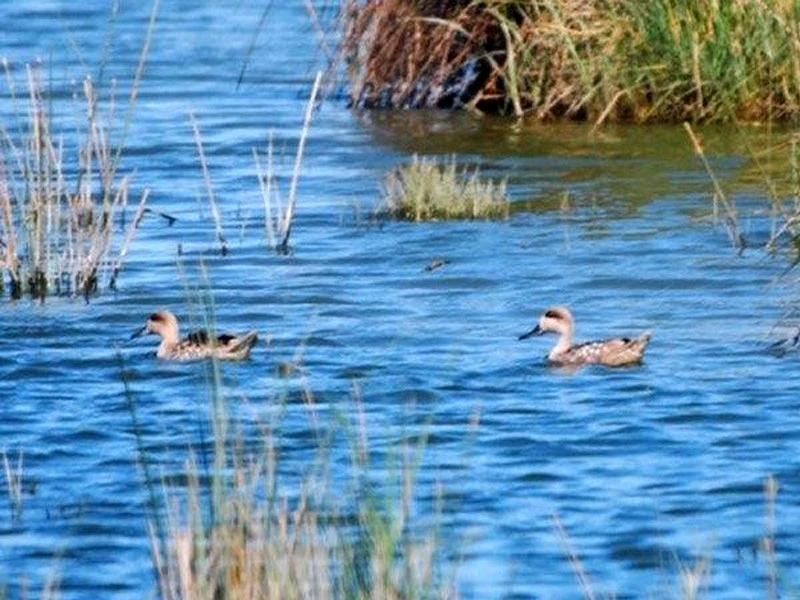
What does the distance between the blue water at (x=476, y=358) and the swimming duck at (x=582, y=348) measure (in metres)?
0.09

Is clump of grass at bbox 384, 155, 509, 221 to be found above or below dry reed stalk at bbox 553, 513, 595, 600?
below

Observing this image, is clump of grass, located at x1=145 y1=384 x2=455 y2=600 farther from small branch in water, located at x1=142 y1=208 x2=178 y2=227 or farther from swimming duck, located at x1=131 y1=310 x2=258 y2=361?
small branch in water, located at x1=142 y1=208 x2=178 y2=227

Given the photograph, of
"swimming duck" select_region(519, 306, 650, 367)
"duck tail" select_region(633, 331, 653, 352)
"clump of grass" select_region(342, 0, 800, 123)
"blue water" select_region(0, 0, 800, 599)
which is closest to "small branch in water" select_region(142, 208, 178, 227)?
"blue water" select_region(0, 0, 800, 599)

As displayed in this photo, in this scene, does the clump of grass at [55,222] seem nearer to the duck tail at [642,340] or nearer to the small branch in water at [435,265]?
the small branch in water at [435,265]

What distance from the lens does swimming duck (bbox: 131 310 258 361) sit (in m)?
11.7

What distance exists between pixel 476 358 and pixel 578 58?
20.4 feet

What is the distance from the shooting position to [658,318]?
12891 millimetres

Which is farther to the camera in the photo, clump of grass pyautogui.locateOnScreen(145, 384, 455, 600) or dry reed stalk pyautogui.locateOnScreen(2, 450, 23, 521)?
dry reed stalk pyautogui.locateOnScreen(2, 450, 23, 521)

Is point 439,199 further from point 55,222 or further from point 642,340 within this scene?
point 642,340

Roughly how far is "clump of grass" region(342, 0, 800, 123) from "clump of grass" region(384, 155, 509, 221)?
2205mm

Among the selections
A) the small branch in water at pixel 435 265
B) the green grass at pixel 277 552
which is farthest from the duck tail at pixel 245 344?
the green grass at pixel 277 552

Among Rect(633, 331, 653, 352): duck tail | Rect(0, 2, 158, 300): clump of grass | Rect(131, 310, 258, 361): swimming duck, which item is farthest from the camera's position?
Rect(0, 2, 158, 300): clump of grass

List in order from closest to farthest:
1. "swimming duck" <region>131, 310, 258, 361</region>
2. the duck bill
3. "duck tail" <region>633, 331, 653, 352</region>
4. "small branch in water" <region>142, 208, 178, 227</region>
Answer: "duck tail" <region>633, 331, 653, 352</region>
"swimming duck" <region>131, 310, 258, 361</region>
the duck bill
"small branch in water" <region>142, 208, 178, 227</region>

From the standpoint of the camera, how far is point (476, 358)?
476 inches
